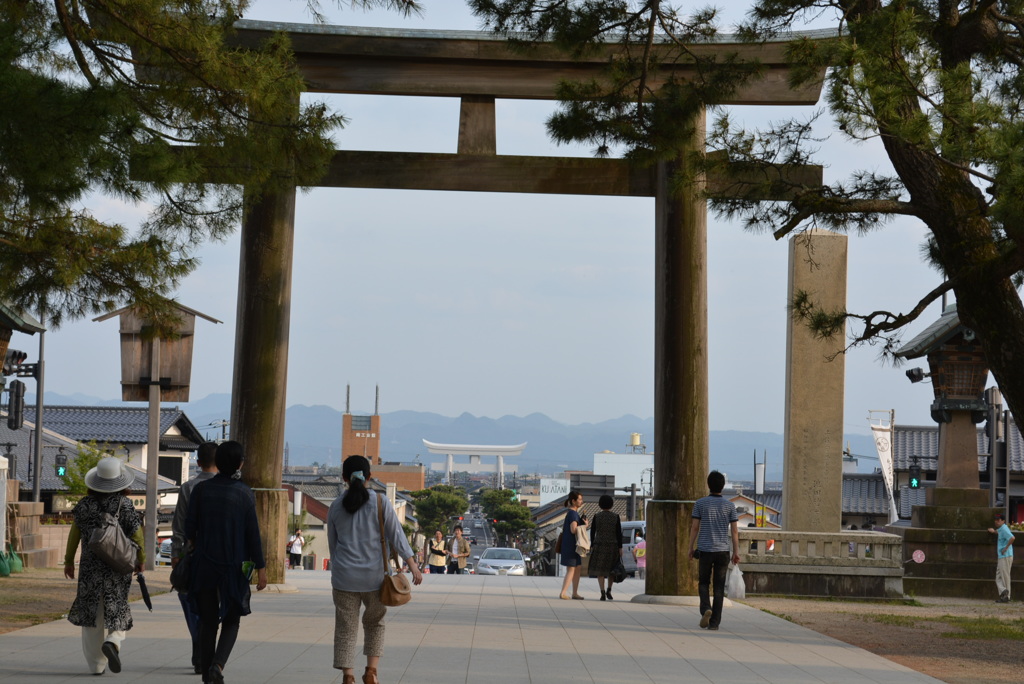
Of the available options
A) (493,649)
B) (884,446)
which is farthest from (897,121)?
(884,446)

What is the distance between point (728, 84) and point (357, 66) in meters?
5.02

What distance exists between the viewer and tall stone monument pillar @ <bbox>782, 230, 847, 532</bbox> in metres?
18.1

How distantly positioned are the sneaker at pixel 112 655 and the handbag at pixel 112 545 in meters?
0.48

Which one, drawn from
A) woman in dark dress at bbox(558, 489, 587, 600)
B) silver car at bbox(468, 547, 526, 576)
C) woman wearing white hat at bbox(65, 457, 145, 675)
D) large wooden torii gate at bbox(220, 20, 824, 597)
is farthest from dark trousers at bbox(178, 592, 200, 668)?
silver car at bbox(468, 547, 526, 576)

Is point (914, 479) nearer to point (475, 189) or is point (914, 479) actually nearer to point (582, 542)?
point (582, 542)

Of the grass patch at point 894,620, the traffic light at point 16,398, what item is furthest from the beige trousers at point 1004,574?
the traffic light at point 16,398

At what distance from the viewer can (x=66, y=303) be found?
11.1m

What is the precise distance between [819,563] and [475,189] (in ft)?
26.6

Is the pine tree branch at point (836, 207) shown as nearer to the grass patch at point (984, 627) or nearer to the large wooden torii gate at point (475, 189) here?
the large wooden torii gate at point (475, 189)

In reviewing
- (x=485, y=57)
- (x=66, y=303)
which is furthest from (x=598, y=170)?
(x=66, y=303)

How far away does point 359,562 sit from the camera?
7.48 meters

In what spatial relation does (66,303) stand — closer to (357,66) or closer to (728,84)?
(357,66)

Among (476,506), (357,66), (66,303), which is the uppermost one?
(357,66)

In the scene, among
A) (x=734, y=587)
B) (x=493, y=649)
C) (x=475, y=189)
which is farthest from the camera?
(x=734, y=587)
